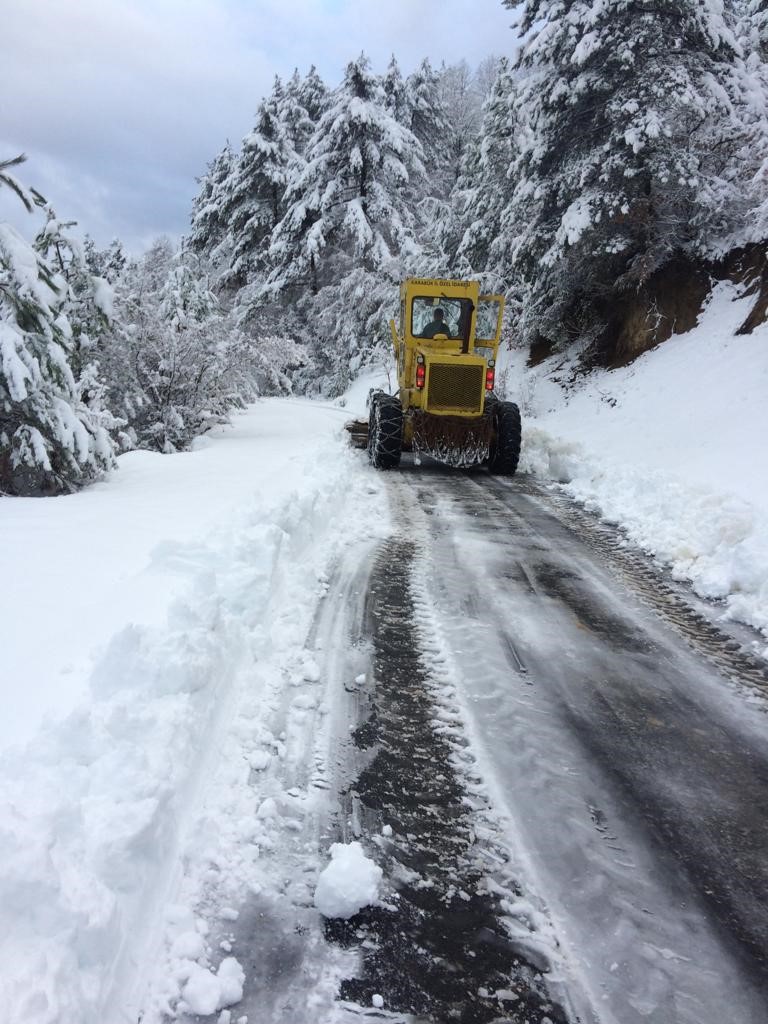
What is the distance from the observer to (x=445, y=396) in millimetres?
10352

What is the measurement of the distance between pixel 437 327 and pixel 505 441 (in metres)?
2.61

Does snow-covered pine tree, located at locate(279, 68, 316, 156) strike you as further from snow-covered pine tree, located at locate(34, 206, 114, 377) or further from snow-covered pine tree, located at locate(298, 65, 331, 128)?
snow-covered pine tree, located at locate(34, 206, 114, 377)

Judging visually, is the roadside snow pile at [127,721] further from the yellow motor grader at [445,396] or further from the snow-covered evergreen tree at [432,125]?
the snow-covered evergreen tree at [432,125]

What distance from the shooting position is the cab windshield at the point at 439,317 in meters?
11.1

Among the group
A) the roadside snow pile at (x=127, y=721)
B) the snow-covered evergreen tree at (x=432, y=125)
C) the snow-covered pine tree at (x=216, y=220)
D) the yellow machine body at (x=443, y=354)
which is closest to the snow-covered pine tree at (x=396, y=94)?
the snow-covered evergreen tree at (x=432, y=125)

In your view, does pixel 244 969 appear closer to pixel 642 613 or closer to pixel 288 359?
pixel 642 613

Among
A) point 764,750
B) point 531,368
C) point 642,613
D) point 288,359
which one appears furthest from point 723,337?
point 764,750

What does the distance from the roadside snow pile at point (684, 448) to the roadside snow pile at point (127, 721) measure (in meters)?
3.38

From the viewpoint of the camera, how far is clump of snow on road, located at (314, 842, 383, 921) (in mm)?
2127

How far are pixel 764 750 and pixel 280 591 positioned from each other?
3092mm

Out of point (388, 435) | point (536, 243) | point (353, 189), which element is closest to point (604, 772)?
point (388, 435)

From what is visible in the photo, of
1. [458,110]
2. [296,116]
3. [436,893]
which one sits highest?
[458,110]

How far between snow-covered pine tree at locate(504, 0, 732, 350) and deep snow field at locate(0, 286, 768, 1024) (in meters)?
7.51

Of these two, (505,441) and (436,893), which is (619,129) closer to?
(505,441)
